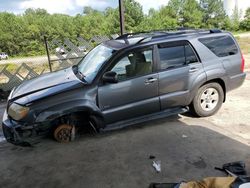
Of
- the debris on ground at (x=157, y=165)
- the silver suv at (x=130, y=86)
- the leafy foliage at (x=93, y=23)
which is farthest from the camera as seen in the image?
the leafy foliage at (x=93, y=23)

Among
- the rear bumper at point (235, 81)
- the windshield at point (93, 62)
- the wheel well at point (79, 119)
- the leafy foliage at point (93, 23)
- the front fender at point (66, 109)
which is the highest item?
the leafy foliage at point (93, 23)

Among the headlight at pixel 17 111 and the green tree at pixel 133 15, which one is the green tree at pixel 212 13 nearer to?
the green tree at pixel 133 15

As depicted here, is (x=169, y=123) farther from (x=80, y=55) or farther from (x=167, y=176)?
(x=80, y=55)

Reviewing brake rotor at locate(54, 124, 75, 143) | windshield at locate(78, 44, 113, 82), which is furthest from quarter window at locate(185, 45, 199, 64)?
brake rotor at locate(54, 124, 75, 143)

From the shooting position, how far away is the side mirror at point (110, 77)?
4586 millimetres

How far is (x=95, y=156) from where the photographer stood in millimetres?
4242

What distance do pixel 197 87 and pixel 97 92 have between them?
6.26ft

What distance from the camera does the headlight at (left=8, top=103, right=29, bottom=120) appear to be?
169 inches

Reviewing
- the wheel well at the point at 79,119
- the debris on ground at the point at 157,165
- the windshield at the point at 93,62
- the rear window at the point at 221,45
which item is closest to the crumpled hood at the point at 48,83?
the windshield at the point at 93,62

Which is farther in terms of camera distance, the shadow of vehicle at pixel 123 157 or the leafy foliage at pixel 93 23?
the leafy foliage at pixel 93 23

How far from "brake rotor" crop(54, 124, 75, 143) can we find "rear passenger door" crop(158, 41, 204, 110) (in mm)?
1629

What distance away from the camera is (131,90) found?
4789mm

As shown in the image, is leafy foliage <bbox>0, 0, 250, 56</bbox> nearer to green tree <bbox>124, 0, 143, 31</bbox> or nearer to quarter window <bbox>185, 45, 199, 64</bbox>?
green tree <bbox>124, 0, 143, 31</bbox>

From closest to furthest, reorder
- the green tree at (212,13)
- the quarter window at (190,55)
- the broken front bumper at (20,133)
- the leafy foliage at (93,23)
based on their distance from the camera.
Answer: the broken front bumper at (20,133) < the quarter window at (190,55) < the leafy foliage at (93,23) < the green tree at (212,13)
